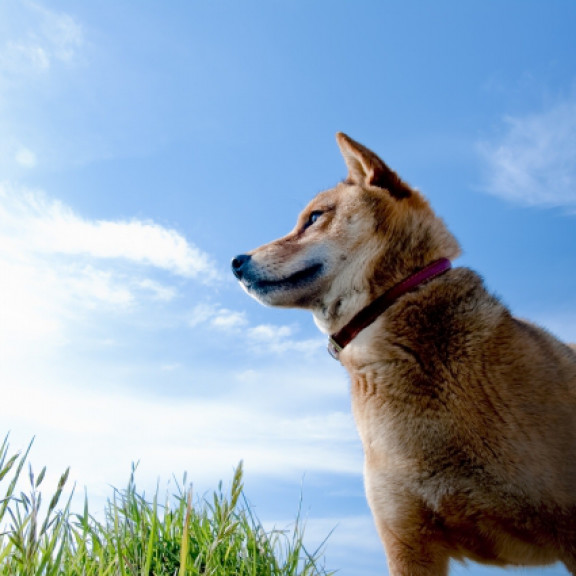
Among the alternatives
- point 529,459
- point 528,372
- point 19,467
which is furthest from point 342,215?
point 19,467

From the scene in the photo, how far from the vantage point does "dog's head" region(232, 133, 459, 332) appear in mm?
4062

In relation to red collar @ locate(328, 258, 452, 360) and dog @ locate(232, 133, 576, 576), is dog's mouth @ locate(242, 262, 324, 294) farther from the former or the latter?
red collar @ locate(328, 258, 452, 360)

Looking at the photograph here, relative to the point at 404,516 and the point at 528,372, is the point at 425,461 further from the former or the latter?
the point at 528,372

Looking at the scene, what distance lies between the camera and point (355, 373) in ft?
13.0

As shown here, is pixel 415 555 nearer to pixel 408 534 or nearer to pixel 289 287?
pixel 408 534

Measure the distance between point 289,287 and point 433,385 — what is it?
1200mm

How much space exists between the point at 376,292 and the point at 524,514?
5.03 ft

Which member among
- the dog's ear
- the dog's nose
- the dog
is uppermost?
the dog's ear

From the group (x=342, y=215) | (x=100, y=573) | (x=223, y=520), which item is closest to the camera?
(x=223, y=520)

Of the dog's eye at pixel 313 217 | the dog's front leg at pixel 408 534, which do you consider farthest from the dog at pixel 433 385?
the dog's eye at pixel 313 217

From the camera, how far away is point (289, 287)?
4277 mm

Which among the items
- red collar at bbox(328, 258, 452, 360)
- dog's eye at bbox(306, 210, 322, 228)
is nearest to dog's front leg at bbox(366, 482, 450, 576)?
red collar at bbox(328, 258, 452, 360)

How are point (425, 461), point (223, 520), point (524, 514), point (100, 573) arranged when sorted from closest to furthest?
point (223, 520), point (100, 573), point (524, 514), point (425, 461)

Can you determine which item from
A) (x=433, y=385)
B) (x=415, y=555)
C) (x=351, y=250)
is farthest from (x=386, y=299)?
(x=415, y=555)
